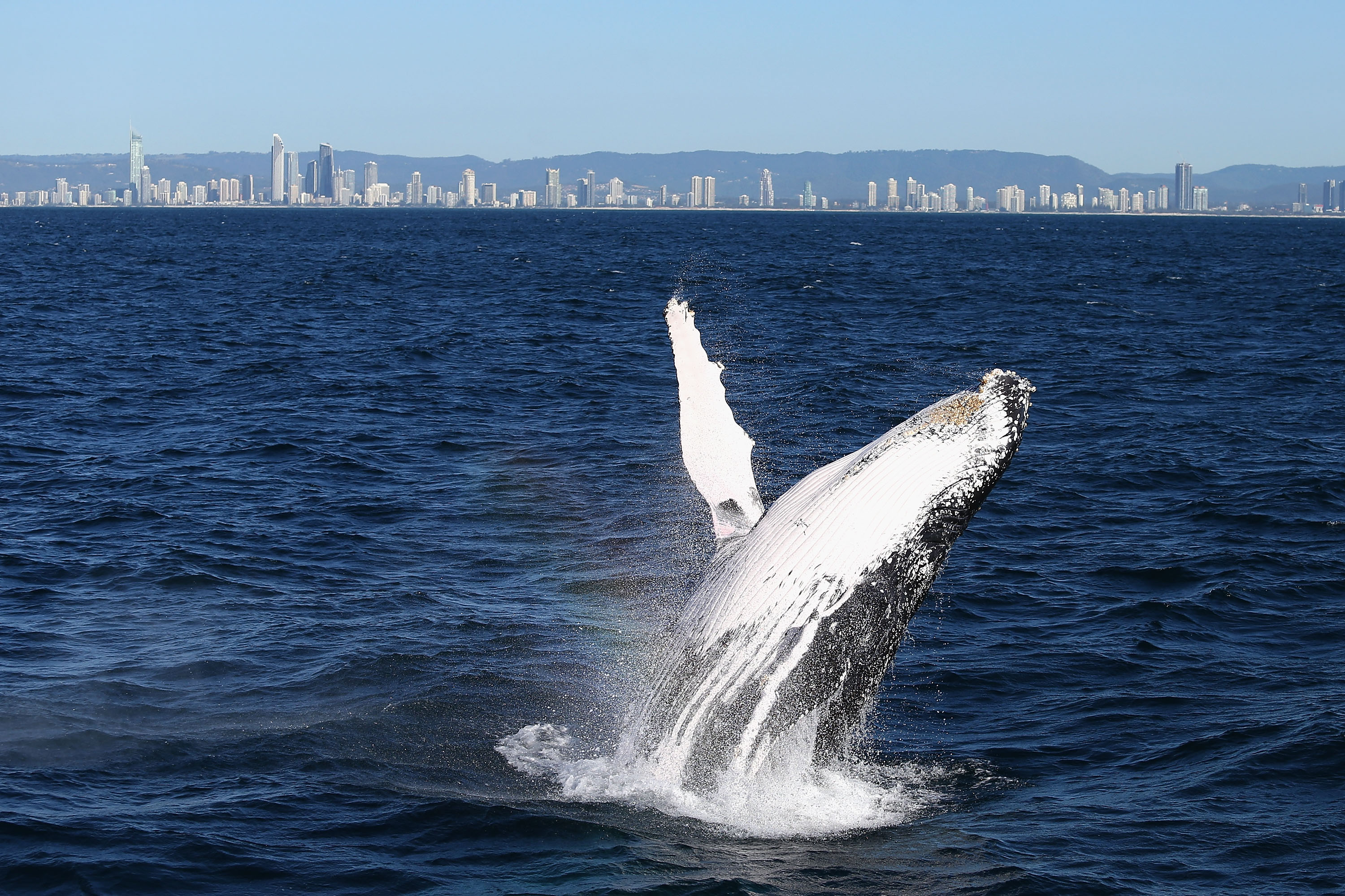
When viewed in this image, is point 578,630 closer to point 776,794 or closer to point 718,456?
point 776,794

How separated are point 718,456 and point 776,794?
2382 millimetres

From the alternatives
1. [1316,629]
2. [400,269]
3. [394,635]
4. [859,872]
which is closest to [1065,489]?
[1316,629]

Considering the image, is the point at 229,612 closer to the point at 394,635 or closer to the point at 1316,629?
the point at 394,635

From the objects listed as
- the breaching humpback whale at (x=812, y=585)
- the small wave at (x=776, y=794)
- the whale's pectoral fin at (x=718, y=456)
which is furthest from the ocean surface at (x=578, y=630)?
the whale's pectoral fin at (x=718, y=456)

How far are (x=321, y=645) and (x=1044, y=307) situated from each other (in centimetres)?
4465

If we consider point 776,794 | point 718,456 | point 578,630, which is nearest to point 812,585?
point 718,456

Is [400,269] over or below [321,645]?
over

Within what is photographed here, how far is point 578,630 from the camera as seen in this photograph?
13.1m

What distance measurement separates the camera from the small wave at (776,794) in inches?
355

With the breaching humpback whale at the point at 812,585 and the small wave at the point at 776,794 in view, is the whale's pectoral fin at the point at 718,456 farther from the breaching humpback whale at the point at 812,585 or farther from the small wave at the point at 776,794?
the small wave at the point at 776,794

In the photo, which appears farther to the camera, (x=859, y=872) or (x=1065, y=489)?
(x=1065, y=489)

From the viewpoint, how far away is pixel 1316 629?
45.1 feet

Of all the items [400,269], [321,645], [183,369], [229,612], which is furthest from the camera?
[400,269]

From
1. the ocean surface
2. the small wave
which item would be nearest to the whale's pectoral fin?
the small wave
